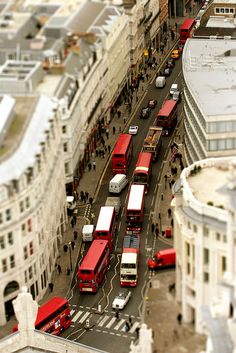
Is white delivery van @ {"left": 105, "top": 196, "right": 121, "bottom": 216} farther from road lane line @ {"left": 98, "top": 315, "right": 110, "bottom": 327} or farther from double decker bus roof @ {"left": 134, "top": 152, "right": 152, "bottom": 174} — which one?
road lane line @ {"left": 98, "top": 315, "right": 110, "bottom": 327}

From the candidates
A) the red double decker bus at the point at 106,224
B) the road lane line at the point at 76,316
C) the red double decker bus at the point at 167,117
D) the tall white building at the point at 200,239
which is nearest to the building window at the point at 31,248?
the road lane line at the point at 76,316

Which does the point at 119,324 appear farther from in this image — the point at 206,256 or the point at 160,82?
the point at 160,82

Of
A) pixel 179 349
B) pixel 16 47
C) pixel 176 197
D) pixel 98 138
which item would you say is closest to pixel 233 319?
pixel 179 349

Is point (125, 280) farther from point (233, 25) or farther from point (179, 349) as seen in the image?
point (233, 25)

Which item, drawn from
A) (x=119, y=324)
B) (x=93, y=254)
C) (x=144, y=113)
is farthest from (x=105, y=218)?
(x=144, y=113)

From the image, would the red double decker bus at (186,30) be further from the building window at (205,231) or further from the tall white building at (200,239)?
the building window at (205,231)
